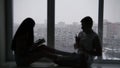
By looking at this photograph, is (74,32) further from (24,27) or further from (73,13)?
(24,27)

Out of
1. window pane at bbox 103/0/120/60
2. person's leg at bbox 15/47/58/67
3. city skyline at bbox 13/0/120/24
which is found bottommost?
person's leg at bbox 15/47/58/67

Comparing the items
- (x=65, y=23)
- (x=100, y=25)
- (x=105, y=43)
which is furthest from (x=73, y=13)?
(x=105, y=43)

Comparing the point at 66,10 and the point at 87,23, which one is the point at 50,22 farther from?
the point at 87,23

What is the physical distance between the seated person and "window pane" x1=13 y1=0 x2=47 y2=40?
29 cm

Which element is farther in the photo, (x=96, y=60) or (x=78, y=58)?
(x=96, y=60)

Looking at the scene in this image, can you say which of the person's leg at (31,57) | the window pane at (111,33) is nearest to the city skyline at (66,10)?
the window pane at (111,33)

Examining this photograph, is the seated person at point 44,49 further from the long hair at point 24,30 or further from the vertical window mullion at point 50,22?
the vertical window mullion at point 50,22

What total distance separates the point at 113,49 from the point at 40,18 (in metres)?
1.24

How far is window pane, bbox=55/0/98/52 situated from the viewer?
3006 millimetres

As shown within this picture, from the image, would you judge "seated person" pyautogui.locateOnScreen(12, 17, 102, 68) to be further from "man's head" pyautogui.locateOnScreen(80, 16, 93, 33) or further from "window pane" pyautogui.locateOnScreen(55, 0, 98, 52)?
"window pane" pyautogui.locateOnScreen(55, 0, 98, 52)

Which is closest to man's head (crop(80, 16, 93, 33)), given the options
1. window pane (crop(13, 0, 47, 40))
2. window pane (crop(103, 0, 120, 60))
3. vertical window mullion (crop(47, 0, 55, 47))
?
window pane (crop(103, 0, 120, 60))

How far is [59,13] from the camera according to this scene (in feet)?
9.97

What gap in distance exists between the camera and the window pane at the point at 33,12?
3.04m

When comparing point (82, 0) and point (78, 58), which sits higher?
point (82, 0)
